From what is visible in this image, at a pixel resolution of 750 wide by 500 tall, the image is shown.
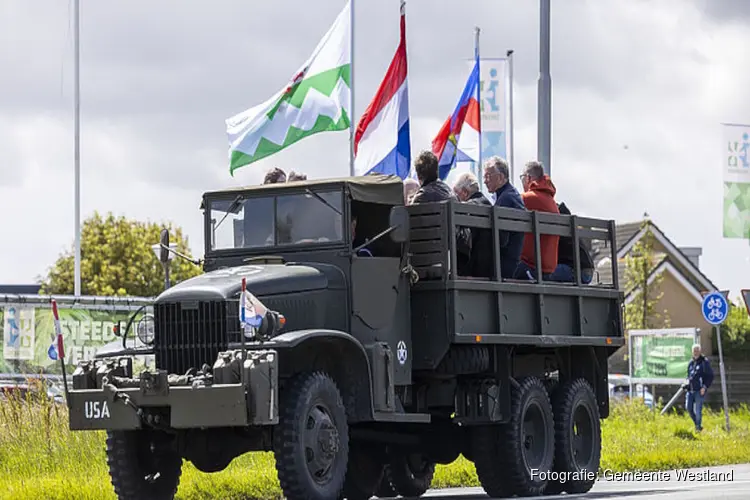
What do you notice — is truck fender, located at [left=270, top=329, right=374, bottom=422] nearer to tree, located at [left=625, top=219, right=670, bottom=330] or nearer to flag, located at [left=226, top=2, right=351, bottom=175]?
flag, located at [left=226, top=2, right=351, bottom=175]

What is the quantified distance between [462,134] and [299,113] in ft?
18.8

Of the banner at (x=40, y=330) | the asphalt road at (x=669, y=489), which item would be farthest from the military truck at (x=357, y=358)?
the banner at (x=40, y=330)

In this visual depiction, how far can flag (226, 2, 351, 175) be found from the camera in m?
23.0

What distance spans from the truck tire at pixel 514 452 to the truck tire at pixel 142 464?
133 inches

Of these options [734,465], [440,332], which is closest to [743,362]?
[734,465]

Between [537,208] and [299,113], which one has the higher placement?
[299,113]

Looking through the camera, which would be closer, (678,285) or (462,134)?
(462,134)

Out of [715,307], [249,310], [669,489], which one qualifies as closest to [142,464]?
[249,310]

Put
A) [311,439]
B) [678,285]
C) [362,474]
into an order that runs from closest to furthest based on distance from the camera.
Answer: [311,439] < [362,474] < [678,285]

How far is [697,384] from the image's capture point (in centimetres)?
3131

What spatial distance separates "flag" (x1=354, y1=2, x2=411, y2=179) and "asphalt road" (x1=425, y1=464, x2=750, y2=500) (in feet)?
20.9

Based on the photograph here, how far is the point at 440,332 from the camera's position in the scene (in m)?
14.3

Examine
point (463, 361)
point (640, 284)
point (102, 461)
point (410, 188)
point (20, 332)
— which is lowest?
point (102, 461)

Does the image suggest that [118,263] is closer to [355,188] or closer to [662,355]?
[662,355]
